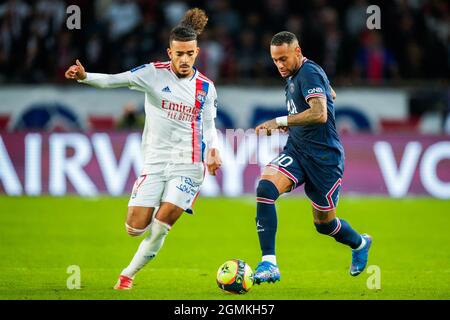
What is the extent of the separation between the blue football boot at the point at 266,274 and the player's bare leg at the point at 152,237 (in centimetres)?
86

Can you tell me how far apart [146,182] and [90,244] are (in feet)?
11.5

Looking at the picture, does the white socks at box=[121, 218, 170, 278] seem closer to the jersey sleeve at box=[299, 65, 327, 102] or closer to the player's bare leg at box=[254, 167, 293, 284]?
the player's bare leg at box=[254, 167, 293, 284]

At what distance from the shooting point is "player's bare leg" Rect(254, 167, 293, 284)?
8383mm

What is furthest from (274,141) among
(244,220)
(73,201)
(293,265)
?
(293,265)

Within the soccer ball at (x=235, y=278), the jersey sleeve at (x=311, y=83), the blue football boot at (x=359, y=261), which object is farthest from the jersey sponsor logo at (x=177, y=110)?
the blue football boot at (x=359, y=261)

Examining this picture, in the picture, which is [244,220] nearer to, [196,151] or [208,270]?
[208,270]

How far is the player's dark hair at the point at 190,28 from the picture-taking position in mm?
8388

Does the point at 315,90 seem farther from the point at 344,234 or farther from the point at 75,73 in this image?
the point at 75,73

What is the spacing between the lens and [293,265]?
10.3m

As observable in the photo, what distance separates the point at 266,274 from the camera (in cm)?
820

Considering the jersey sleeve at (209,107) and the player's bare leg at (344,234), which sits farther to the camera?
the player's bare leg at (344,234)

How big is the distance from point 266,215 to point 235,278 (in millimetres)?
670

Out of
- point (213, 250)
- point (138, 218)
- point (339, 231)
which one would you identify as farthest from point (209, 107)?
point (213, 250)

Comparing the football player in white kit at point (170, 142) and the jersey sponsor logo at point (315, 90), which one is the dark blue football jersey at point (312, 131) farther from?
the football player in white kit at point (170, 142)
